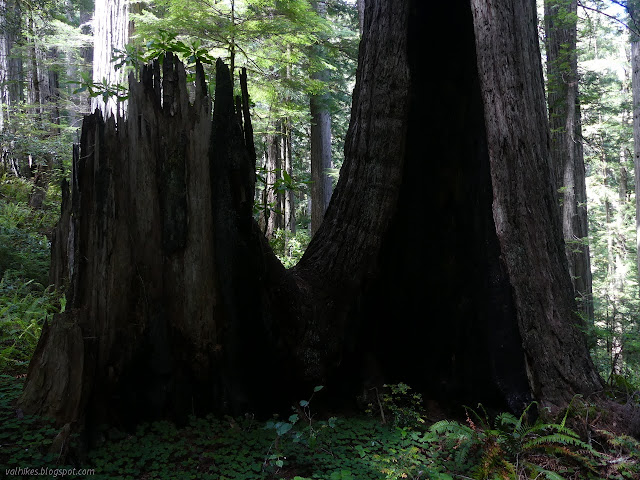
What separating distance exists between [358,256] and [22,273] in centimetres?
585

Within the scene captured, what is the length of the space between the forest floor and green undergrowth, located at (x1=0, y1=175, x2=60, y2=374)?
112 centimetres

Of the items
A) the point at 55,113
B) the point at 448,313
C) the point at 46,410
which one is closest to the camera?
the point at 46,410

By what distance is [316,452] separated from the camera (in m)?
2.92

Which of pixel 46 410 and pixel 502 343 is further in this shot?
pixel 502 343

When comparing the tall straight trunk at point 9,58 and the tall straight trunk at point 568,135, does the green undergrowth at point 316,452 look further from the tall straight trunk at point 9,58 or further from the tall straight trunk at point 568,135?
the tall straight trunk at point 9,58

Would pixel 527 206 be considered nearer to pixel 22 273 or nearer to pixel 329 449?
pixel 329 449

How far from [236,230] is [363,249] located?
1.21m

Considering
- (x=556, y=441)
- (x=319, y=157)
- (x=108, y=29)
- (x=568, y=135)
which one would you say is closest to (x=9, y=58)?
(x=108, y=29)

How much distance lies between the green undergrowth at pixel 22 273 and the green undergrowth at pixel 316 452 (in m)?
1.44

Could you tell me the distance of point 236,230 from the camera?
3254mm

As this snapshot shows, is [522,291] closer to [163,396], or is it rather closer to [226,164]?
[226,164]

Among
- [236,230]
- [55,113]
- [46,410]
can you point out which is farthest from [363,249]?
[55,113]

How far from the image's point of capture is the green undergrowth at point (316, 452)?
2531 millimetres

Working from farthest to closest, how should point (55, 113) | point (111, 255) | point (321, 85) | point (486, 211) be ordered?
1. point (55, 113)
2. point (321, 85)
3. point (486, 211)
4. point (111, 255)
